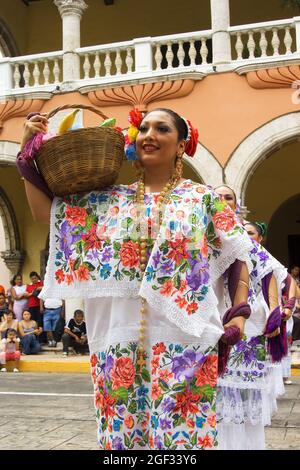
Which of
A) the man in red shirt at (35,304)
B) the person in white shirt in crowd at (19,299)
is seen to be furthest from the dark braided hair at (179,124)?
the person in white shirt in crowd at (19,299)

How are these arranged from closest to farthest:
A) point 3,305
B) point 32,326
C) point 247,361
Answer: point 247,361, point 32,326, point 3,305

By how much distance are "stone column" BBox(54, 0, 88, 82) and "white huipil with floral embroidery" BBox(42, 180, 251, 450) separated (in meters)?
10.8

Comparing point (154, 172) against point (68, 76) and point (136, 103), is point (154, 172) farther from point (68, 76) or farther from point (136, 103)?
point (68, 76)

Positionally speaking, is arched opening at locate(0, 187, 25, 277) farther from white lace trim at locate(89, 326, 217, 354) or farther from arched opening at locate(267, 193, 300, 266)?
white lace trim at locate(89, 326, 217, 354)

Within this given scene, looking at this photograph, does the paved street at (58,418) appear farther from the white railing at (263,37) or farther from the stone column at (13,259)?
the stone column at (13,259)

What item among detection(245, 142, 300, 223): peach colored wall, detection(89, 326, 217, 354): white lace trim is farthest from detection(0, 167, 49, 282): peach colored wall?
detection(89, 326, 217, 354): white lace trim

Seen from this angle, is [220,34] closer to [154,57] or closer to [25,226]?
[154,57]

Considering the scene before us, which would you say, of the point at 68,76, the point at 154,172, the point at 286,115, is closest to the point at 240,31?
the point at 286,115

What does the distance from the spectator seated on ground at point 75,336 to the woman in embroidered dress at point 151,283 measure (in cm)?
995

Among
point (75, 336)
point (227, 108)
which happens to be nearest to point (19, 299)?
point (75, 336)

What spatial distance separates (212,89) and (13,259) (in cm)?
747

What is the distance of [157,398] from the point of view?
8.19ft

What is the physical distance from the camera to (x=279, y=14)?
15.7 meters

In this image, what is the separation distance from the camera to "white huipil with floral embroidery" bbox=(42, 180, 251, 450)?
2494 millimetres
